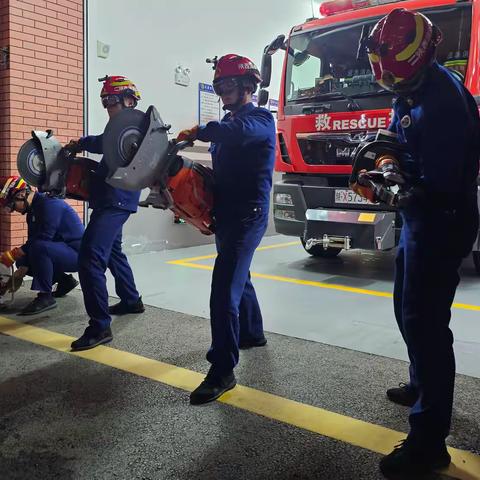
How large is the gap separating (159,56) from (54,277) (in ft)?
11.9

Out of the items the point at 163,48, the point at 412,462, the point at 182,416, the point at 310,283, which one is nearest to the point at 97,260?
the point at 182,416

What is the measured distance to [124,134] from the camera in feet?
8.82

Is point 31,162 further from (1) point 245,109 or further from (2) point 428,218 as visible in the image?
(2) point 428,218

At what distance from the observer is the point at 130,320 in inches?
160

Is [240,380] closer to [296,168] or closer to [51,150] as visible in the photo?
[51,150]

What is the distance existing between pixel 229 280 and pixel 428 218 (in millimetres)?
1110

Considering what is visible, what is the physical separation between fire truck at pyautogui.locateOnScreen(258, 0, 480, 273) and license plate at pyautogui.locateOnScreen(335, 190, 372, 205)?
0.03 ft

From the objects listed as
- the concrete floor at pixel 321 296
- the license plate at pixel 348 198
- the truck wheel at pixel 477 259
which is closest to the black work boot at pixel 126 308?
the concrete floor at pixel 321 296

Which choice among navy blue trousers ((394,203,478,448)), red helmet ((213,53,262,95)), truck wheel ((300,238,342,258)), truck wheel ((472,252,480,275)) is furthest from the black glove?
truck wheel ((472,252,480,275))

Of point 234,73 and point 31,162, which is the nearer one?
point 234,73

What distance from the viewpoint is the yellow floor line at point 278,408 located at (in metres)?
2.20

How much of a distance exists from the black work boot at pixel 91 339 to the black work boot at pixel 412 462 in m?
2.09

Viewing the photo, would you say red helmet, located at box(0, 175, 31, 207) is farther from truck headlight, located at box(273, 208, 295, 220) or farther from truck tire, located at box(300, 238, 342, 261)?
truck tire, located at box(300, 238, 342, 261)

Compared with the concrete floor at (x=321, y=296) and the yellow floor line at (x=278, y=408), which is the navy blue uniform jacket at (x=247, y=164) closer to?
the yellow floor line at (x=278, y=408)
